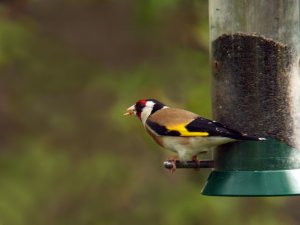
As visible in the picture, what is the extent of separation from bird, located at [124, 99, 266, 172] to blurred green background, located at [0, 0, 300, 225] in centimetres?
212

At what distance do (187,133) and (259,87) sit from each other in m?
0.55

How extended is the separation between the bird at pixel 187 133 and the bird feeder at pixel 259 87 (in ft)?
0.37

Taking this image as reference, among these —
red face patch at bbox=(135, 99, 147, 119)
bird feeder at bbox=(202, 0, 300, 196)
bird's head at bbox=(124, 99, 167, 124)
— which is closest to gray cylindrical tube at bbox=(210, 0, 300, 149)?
bird feeder at bbox=(202, 0, 300, 196)

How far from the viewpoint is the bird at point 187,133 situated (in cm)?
720

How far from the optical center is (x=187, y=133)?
7387 mm

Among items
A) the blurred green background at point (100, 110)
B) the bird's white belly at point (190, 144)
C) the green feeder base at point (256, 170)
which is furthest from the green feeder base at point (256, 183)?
the blurred green background at point (100, 110)

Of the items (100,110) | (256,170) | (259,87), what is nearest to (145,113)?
(259,87)

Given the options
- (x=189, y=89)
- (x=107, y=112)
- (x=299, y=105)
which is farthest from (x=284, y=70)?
(x=107, y=112)

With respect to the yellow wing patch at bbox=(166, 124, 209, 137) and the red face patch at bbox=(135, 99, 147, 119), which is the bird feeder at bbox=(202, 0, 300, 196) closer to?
the yellow wing patch at bbox=(166, 124, 209, 137)

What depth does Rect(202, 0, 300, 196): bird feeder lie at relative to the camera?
7246 mm

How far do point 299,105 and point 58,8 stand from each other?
17.4 ft

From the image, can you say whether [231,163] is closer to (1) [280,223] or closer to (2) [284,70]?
(2) [284,70]

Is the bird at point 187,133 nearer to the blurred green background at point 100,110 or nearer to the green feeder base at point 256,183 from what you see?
the green feeder base at point 256,183

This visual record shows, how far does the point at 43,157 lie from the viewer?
1120 cm
